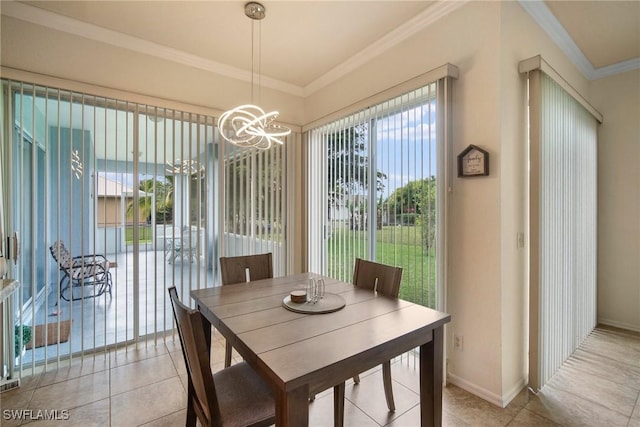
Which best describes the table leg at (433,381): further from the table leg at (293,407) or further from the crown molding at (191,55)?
the crown molding at (191,55)

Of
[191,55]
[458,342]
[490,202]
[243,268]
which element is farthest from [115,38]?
[458,342]

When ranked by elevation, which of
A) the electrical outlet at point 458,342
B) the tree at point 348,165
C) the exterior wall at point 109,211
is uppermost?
the tree at point 348,165

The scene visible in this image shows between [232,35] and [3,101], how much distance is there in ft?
6.03

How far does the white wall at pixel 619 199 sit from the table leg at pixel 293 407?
160 inches

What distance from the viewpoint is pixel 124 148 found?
2.65 m

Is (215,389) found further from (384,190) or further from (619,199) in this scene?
(619,199)

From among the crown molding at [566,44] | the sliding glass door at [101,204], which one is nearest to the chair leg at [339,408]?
the sliding glass door at [101,204]

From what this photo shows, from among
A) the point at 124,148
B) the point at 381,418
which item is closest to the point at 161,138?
the point at 124,148

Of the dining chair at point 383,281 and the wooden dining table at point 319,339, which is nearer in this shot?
the wooden dining table at point 319,339

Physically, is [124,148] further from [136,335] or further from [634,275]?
[634,275]

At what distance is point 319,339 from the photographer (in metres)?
1.29

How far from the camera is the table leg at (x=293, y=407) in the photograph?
1021mm

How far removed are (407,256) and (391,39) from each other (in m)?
1.96

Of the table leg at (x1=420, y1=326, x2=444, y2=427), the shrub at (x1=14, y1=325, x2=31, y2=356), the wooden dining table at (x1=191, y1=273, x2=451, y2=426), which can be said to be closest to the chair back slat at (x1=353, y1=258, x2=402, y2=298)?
the wooden dining table at (x1=191, y1=273, x2=451, y2=426)
